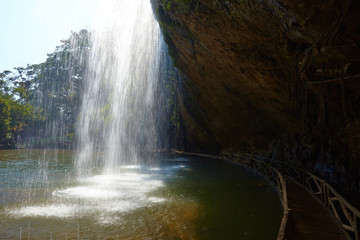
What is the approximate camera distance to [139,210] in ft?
28.1

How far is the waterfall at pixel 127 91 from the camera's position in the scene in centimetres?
2858

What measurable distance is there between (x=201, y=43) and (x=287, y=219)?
388 inches

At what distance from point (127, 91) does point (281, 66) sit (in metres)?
25.2

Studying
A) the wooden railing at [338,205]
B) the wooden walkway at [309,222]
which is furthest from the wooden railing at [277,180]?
the wooden railing at [338,205]

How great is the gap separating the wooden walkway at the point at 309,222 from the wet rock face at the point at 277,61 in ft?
9.45

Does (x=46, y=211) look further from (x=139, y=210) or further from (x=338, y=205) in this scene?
(x=338, y=205)

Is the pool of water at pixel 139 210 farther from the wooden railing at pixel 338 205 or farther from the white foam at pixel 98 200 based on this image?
the wooden railing at pixel 338 205

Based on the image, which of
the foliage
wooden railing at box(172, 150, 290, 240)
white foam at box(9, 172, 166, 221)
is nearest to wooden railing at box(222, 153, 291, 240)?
wooden railing at box(172, 150, 290, 240)

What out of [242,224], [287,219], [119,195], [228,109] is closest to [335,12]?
[287,219]

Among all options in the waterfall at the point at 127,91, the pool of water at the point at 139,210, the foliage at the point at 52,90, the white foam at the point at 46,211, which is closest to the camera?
the pool of water at the point at 139,210

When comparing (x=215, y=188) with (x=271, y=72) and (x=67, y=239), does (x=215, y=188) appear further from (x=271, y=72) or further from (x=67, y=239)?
(x=67, y=239)

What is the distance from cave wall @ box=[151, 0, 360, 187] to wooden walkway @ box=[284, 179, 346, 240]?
112 inches

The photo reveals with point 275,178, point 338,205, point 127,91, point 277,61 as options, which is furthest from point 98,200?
point 127,91

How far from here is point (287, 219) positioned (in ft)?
19.0
